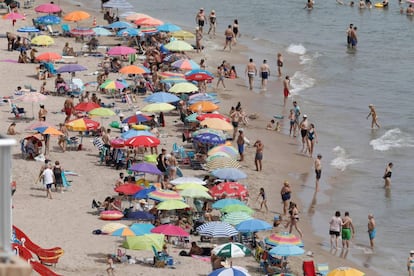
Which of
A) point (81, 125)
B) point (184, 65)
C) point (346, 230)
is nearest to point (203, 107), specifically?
point (81, 125)

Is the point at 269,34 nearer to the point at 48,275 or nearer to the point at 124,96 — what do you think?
the point at 124,96

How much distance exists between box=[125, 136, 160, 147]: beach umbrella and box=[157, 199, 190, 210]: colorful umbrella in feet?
11.3

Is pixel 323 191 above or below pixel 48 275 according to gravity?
below

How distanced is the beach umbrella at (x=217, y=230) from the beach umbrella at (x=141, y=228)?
3.20ft

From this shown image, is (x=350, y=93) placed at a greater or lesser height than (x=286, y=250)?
lesser

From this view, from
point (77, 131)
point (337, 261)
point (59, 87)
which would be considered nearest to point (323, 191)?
point (337, 261)

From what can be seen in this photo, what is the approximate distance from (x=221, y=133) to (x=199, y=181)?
4.31m

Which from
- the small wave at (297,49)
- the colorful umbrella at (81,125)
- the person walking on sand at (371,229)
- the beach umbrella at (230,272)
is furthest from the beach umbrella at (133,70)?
the beach umbrella at (230,272)

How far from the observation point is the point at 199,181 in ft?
64.7

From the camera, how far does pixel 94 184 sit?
2067 cm

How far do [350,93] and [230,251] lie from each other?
17908 mm

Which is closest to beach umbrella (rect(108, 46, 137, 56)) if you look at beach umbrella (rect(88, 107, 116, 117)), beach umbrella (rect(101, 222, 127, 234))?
beach umbrella (rect(88, 107, 116, 117))

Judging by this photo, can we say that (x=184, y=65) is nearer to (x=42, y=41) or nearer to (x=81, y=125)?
(x=42, y=41)

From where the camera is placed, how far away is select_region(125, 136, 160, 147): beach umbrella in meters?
21.4
